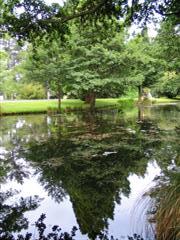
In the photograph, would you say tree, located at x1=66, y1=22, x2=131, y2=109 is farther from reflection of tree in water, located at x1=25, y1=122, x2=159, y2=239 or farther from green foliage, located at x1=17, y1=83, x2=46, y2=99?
reflection of tree in water, located at x1=25, y1=122, x2=159, y2=239

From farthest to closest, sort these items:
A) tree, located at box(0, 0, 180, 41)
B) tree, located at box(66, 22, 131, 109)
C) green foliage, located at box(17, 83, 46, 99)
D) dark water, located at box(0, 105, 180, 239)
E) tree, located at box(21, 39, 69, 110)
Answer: green foliage, located at box(17, 83, 46, 99)
tree, located at box(66, 22, 131, 109)
tree, located at box(21, 39, 69, 110)
tree, located at box(0, 0, 180, 41)
dark water, located at box(0, 105, 180, 239)

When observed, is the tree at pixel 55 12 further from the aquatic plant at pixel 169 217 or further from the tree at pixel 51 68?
the tree at pixel 51 68

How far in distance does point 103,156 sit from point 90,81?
20.6 meters

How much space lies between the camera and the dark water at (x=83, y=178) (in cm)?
590

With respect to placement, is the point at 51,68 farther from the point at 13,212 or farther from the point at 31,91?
the point at 13,212

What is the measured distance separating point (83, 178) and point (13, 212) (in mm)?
2428

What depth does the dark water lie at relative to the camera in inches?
232

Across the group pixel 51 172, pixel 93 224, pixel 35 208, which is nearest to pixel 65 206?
pixel 35 208

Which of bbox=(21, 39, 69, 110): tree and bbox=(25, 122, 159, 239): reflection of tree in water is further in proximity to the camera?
bbox=(21, 39, 69, 110): tree

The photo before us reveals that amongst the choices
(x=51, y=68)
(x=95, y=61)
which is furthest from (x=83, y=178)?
(x=95, y=61)

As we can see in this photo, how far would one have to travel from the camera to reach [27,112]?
29812 millimetres

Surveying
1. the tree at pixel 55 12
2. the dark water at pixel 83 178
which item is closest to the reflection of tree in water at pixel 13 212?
the dark water at pixel 83 178

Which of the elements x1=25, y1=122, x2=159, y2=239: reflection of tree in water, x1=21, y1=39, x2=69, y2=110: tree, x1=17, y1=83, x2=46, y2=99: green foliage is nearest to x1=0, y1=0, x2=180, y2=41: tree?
x1=25, y1=122, x2=159, y2=239: reflection of tree in water

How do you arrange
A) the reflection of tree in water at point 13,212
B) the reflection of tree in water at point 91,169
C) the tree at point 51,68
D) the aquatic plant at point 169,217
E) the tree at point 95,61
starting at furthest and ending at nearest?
the tree at point 95,61 → the tree at point 51,68 → the reflection of tree in water at point 91,169 → the reflection of tree in water at point 13,212 → the aquatic plant at point 169,217
